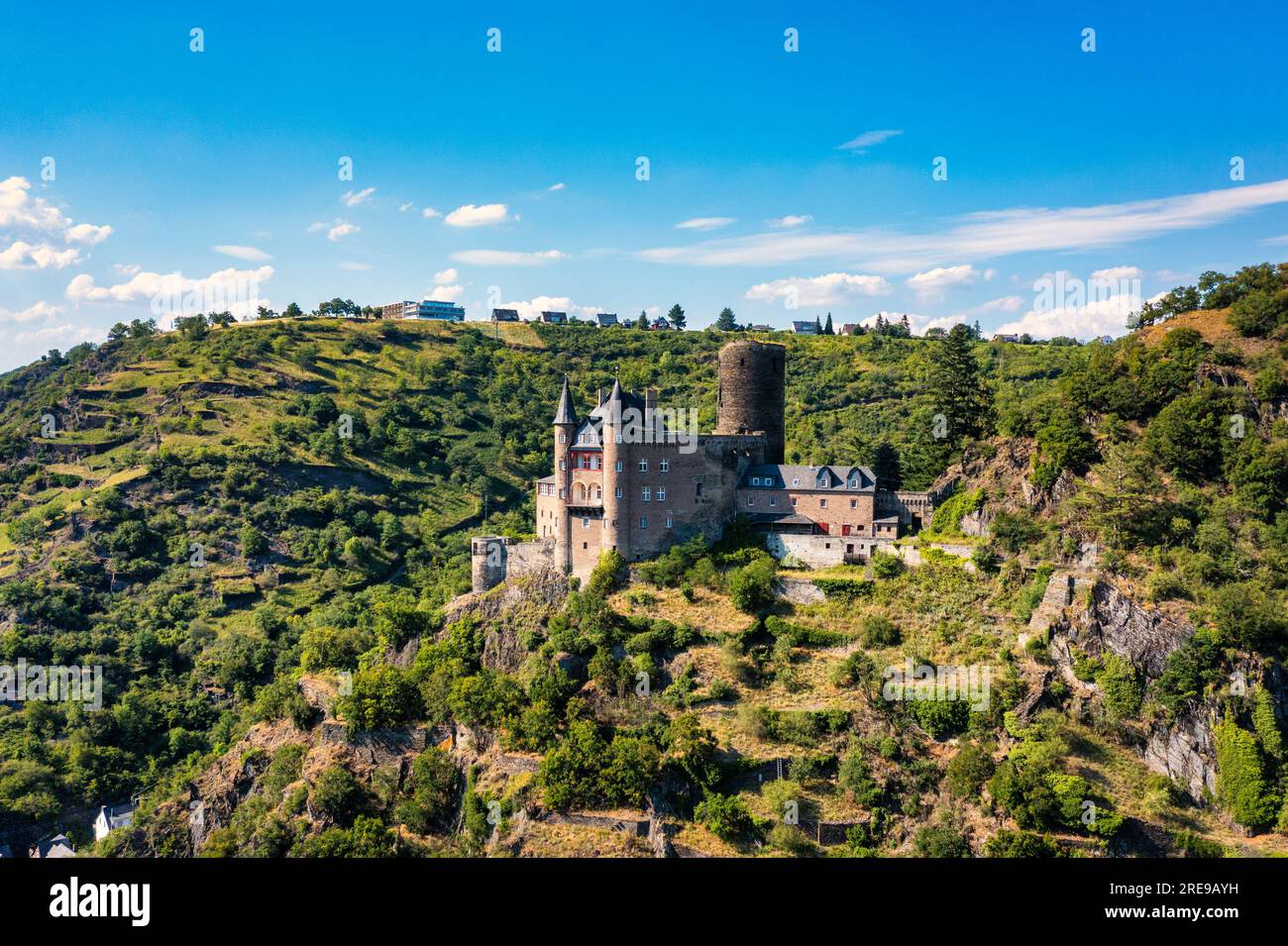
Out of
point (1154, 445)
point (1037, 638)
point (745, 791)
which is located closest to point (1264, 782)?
point (1037, 638)

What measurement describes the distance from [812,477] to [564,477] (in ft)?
47.4

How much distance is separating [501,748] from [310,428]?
74679 millimetres

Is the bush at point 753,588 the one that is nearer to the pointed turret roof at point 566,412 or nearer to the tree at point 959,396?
the pointed turret roof at point 566,412

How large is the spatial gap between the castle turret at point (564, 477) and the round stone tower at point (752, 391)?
34.5 ft

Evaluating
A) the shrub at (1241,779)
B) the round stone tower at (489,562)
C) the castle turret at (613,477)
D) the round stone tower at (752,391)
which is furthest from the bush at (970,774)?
the round stone tower at (489,562)

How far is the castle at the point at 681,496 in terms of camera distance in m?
54.0

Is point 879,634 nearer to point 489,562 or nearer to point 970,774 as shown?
point 970,774

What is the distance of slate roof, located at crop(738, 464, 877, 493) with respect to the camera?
54.8 metres

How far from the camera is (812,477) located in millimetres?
55312

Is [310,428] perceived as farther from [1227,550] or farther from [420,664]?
[1227,550]

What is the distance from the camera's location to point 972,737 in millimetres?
43000

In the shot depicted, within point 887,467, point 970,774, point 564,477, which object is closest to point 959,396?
point 887,467

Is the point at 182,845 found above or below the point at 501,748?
below

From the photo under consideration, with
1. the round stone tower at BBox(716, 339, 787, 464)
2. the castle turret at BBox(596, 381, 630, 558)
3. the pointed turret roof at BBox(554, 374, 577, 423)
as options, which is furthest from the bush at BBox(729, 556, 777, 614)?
the pointed turret roof at BBox(554, 374, 577, 423)
